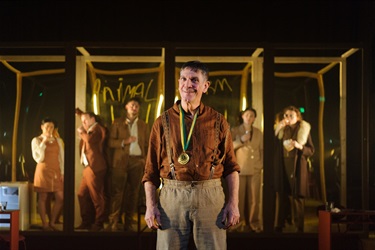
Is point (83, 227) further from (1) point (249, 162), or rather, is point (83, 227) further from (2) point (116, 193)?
A: (1) point (249, 162)

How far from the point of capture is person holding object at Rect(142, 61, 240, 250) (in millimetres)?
4691

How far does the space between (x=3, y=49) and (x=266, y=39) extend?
3.79 meters

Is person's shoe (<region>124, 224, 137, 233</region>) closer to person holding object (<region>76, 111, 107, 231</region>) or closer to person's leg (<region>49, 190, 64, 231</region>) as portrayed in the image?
person holding object (<region>76, 111, 107, 231</region>)

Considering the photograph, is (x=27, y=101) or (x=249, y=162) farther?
(x=249, y=162)

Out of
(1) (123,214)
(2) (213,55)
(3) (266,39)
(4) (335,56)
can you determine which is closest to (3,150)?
(1) (123,214)

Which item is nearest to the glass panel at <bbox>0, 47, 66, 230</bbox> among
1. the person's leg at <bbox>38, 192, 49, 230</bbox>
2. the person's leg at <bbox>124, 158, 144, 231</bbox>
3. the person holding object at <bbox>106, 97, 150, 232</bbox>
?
the person's leg at <bbox>38, 192, 49, 230</bbox>

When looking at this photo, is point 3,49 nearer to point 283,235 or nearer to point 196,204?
point 283,235

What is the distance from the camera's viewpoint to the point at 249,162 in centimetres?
1041

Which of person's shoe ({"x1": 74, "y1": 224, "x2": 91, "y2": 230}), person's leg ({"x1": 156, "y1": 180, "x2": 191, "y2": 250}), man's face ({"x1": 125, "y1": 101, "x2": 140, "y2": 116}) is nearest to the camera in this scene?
person's leg ({"x1": 156, "y1": 180, "x2": 191, "y2": 250})

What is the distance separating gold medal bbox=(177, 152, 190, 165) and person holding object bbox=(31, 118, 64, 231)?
5.80m

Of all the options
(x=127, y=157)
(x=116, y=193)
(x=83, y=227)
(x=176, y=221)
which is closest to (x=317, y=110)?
(x=127, y=157)

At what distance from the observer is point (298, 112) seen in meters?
10.4

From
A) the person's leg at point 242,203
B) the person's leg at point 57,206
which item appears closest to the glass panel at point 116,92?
the person's leg at point 57,206

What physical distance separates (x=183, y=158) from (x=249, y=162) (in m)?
5.77
